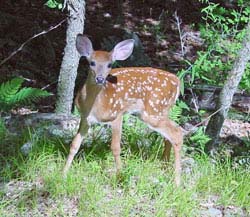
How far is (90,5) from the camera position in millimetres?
11094

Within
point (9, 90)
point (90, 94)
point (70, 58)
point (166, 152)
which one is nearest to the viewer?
point (90, 94)

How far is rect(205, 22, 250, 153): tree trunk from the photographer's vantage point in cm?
552

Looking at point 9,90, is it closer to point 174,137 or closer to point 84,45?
point 84,45

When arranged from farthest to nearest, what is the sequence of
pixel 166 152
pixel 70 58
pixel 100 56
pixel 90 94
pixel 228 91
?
pixel 70 58, pixel 228 91, pixel 166 152, pixel 90 94, pixel 100 56

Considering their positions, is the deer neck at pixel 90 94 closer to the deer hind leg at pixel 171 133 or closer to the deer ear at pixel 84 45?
the deer ear at pixel 84 45

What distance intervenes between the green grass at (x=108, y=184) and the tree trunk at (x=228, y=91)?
0.56 m

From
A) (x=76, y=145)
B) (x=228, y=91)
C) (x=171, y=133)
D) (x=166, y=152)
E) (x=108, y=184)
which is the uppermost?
(x=228, y=91)

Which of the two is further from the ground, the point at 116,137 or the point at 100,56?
the point at 100,56

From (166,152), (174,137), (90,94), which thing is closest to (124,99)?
(90,94)

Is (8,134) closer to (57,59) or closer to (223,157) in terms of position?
(223,157)

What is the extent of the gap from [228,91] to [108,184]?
1625mm

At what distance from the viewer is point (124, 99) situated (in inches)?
192

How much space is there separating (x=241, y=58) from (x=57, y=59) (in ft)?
13.3

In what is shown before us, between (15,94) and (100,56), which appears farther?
(15,94)
